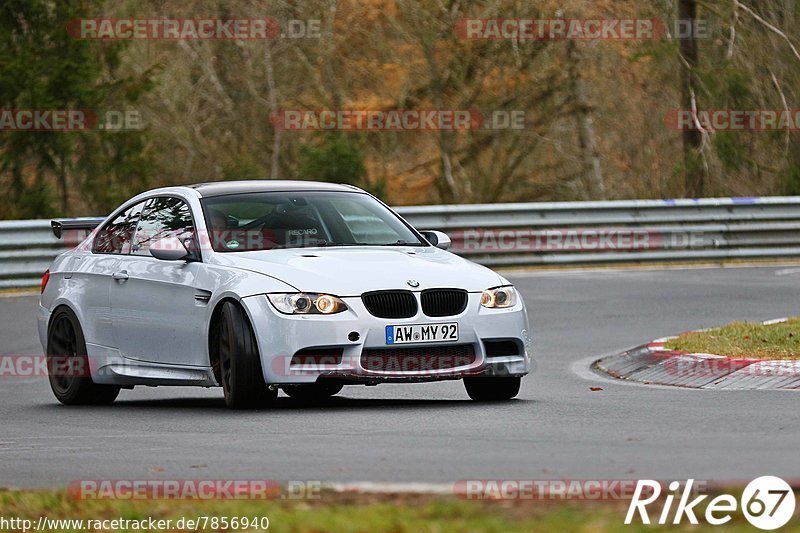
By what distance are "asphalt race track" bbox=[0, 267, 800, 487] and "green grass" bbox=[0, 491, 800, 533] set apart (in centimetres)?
82

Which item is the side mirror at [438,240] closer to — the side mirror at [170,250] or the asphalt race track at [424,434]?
the asphalt race track at [424,434]

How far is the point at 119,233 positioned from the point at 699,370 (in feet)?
14.9

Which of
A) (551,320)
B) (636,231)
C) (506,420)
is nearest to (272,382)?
(506,420)

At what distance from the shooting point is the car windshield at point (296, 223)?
11.9m

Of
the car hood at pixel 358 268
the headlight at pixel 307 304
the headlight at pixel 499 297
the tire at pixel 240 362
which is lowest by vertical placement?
the tire at pixel 240 362

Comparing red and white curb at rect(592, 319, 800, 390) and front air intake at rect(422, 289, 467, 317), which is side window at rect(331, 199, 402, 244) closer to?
front air intake at rect(422, 289, 467, 317)

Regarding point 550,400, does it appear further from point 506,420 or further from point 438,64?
point 438,64

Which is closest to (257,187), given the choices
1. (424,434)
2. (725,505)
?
(424,434)

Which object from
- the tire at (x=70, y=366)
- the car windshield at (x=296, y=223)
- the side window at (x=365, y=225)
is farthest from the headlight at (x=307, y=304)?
the tire at (x=70, y=366)

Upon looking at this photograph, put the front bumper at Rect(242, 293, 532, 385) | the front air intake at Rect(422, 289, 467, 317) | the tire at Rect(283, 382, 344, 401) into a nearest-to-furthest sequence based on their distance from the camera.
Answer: the front bumper at Rect(242, 293, 532, 385), the front air intake at Rect(422, 289, 467, 317), the tire at Rect(283, 382, 344, 401)

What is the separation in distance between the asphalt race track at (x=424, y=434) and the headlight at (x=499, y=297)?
69 centimetres

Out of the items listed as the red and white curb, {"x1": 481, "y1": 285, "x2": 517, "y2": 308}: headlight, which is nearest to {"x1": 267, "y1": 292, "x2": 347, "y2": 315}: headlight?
{"x1": 481, "y1": 285, "x2": 517, "y2": 308}: headlight

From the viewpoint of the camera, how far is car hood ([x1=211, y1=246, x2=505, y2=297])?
11.0 m

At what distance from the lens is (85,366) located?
41.8 feet
